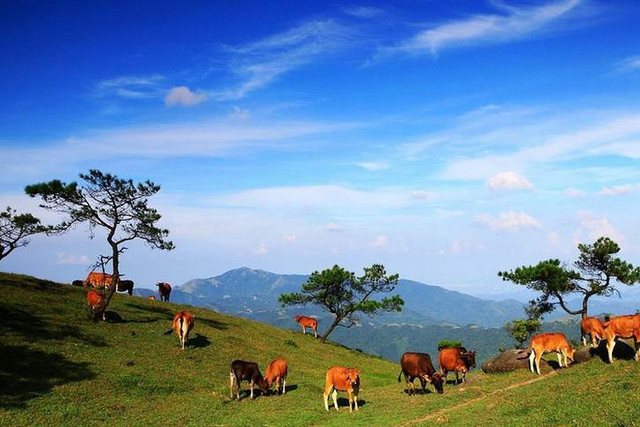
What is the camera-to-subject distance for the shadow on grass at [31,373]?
72.6 feet

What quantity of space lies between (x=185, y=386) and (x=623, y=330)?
2273 centimetres

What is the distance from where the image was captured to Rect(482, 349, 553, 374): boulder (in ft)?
87.4

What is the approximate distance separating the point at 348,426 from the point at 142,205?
87.4ft

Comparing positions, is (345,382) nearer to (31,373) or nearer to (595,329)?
(595,329)

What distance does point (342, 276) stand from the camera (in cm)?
5803

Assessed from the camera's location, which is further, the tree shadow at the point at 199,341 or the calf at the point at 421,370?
the tree shadow at the point at 199,341

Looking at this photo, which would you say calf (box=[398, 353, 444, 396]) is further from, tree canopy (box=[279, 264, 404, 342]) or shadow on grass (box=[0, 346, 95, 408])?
tree canopy (box=[279, 264, 404, 342])

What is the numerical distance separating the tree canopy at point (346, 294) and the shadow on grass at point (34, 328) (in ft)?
90.3

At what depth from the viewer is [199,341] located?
121 feet

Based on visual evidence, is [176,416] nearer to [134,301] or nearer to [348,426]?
[348,426]

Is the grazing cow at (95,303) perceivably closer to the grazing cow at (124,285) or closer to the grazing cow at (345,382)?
the grazing cow at (124,285)

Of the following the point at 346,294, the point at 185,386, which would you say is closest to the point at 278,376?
the point at 185,386

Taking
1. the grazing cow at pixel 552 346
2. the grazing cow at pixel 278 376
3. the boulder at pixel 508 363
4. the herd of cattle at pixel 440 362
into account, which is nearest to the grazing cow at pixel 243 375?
the herd of cattle at pixel 440 362

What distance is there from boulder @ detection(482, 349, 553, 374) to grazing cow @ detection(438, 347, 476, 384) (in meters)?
1.07
